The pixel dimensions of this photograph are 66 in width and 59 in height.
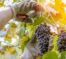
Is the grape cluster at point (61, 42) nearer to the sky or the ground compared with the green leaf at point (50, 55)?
nearer to the sky

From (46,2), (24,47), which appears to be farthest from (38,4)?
(24,47)

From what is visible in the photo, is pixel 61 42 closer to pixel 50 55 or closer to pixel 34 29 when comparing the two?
pixel 50 55

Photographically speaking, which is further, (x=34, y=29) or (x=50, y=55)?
(x=34, y=29)

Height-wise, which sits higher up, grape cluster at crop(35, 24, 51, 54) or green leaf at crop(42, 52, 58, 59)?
grape cluster at crop(35, 24, 51, 54)

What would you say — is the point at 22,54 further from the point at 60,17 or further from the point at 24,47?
the point at 60,17

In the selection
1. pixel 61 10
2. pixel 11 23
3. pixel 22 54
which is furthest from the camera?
pixel 11 23

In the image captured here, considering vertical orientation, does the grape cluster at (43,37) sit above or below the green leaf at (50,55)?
above

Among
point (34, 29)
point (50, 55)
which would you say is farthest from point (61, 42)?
point (34, 29)

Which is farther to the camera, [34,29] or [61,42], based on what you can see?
[34,29]
